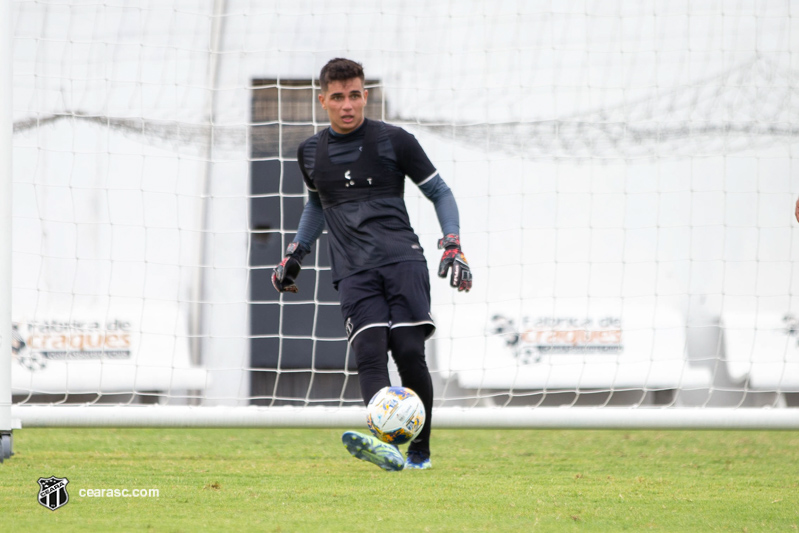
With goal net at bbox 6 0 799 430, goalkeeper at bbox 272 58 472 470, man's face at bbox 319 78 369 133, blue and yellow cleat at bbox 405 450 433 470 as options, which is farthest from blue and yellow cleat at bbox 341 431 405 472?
man's face at bbox 319 78 369 133

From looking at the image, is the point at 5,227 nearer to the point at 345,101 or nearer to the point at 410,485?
the point at 345,101

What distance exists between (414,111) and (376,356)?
2.37m

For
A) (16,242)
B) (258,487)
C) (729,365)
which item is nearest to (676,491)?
(258,487)

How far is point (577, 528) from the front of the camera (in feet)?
7.63

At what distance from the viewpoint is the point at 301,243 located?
3.74 meters

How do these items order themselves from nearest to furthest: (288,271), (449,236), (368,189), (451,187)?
1. (449,236)
2. (368,189)
3. (288,271)
4. (451,187)

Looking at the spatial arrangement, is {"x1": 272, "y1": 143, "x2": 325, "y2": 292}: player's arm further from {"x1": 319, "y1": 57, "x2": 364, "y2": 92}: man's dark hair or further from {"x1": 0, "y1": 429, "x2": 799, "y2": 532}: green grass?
{"x1": 0, "y1": 429, "x2": 799, "y2": 532}: green grass

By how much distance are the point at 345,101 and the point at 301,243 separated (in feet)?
1.97

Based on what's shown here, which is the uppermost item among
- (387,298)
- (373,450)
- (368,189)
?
(368,189)

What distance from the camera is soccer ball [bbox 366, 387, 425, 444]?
3.07 metres
